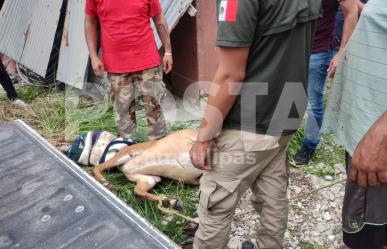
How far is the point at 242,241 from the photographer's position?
8.86ft

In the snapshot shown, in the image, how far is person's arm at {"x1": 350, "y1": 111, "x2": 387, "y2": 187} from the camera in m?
1.35

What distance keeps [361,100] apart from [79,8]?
4244 millimetres

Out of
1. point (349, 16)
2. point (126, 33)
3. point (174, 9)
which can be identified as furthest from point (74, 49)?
point (349, 16)

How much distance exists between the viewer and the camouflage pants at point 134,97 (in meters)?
3.46

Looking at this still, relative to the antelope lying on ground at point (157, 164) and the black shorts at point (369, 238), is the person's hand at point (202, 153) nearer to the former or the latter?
the black shorts at point (369, 238)

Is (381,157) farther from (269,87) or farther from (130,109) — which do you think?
(130,109)

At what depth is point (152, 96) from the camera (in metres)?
3.57

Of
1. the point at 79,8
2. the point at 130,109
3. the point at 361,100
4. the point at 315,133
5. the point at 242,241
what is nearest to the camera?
the point at 361,100

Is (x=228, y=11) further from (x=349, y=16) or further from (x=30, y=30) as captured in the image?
(x=30, y=30)

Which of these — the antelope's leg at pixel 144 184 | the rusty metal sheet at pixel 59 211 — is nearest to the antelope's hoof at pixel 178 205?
the antelope's leg at pixel 144 184

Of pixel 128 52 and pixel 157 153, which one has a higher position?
pixel 128 52

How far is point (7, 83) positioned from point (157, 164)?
3103 mm

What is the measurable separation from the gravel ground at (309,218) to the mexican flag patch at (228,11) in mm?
1728

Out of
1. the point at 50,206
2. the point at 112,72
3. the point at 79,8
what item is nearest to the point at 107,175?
the point at 112,72
